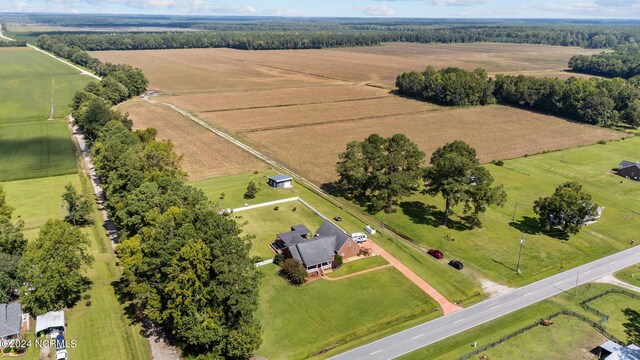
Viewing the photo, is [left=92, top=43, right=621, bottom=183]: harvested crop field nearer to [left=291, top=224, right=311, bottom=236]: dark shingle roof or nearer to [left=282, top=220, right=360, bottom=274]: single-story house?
[left=291, top=224, right=311, bottom=236]: dark shingle roof

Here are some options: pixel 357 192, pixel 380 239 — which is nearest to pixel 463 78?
pixel 357 192

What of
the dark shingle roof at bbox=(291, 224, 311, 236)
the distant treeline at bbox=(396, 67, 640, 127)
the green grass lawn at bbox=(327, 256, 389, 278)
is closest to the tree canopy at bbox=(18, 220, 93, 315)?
the dark shingle roof at bbox=(291, 224, 311, 236)

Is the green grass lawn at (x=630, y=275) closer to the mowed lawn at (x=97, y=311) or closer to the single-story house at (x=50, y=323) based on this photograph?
the mowed lawn at (x=97, y=311)

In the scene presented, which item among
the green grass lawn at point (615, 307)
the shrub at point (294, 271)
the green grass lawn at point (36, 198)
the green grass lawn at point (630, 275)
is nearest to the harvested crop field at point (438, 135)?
the shrub at point (294, 271)

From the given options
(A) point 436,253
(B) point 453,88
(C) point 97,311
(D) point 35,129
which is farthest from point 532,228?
(D) point 35,129

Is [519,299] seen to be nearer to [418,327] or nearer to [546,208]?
[418,327]
